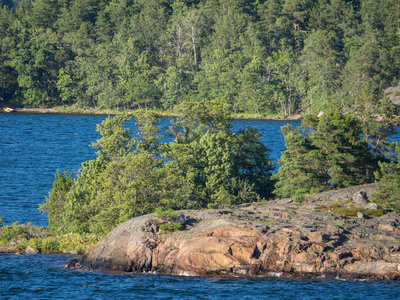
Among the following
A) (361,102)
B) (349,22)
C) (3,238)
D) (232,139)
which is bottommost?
(3,238)

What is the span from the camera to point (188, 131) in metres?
64.5

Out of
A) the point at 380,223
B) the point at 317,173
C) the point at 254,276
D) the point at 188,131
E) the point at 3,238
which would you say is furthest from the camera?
the point at 188,131

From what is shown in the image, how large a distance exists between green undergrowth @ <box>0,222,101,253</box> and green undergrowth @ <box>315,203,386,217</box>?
19.5m

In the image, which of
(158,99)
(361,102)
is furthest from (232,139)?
(158,99)

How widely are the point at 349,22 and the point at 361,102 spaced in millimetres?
137373

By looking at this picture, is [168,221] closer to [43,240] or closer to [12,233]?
[43,240]

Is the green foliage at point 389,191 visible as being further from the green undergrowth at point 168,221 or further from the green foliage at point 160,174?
the green undergrowth at point 168,221

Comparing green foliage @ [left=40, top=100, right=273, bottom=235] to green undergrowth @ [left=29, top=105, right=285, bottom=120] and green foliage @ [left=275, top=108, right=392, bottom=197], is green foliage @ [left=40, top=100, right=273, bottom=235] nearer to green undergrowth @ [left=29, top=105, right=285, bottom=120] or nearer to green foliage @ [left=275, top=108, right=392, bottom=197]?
green foliage @ [left=275, top=108, right=392, bottom=197]

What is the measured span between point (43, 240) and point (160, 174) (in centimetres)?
1130

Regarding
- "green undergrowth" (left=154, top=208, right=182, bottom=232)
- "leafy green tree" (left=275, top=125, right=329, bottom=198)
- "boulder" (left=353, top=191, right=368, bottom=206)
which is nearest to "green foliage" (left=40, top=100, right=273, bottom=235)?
"leafy green tree" (left=275, top=125, right=329, bottom=198)

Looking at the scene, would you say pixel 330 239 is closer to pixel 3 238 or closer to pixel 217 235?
pixel 217 235

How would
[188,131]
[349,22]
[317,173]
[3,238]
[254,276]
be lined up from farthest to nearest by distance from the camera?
1. [349,22]
2. [188,131]
3. [317,173]
4. [3,238]
5. [254,276]

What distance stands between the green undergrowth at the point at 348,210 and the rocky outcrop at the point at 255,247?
2.82 meters

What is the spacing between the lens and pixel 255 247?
37719mm
